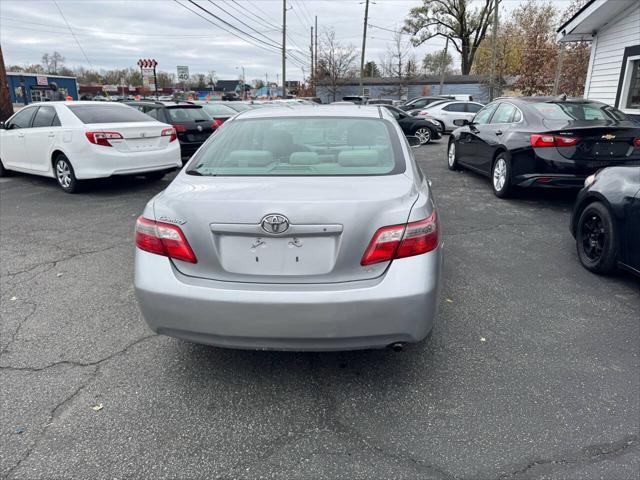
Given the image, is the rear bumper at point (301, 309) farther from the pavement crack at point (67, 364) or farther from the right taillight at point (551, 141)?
the right taillight at point (551, 141)

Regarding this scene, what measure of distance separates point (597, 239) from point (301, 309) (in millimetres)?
3515

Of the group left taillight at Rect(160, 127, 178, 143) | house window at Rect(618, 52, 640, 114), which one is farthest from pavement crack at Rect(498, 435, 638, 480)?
house window at Rect(618, 52, 640, 114)

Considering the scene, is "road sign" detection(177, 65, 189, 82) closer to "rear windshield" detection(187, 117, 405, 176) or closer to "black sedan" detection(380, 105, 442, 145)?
"black sedan" detection(380, 105, 442, 145)

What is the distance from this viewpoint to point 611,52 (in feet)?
37.6

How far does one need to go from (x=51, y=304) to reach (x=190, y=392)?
1938 millimetres

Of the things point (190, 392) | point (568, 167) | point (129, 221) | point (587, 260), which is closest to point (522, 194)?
point (568, 167)

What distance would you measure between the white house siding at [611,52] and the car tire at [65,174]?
1224 cm

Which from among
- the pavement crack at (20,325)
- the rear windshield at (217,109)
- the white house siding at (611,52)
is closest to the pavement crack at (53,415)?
the pavement crack at (20,325)

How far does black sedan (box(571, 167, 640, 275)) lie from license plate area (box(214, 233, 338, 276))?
2946 millimetres

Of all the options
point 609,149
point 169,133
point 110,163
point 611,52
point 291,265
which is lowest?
point 110,163

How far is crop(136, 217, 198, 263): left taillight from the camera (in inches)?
93.7

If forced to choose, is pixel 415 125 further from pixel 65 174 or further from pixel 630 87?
pixel 65 174

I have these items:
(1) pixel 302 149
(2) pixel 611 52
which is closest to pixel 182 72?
(2) pixel 611 52

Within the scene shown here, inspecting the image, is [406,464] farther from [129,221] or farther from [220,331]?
[129,221]
